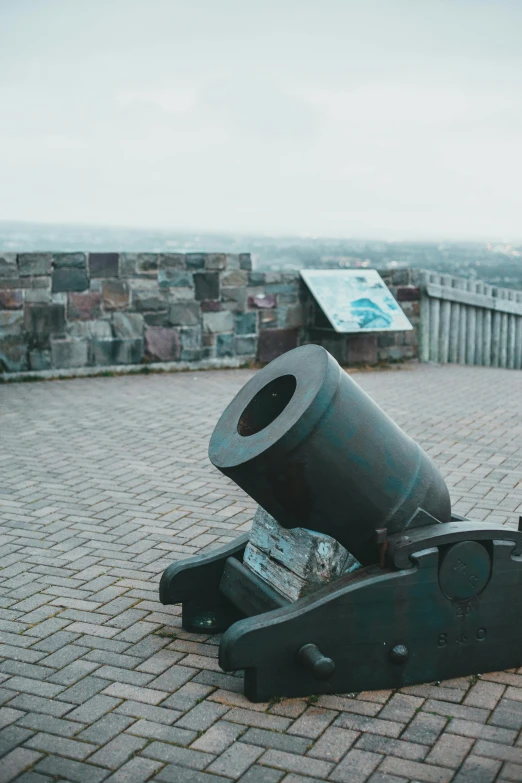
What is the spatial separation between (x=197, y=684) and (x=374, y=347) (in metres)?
9.07

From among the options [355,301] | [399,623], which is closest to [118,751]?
[399,623]

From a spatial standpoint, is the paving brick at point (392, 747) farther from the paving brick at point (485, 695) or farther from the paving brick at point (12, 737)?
the paving brick at point (12, 737)

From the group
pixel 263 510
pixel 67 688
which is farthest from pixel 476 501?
pixel 67 688

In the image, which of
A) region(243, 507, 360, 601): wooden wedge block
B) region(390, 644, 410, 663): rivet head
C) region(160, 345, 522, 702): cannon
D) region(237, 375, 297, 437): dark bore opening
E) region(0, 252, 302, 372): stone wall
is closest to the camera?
region(160, 345, 522, 702): cannon

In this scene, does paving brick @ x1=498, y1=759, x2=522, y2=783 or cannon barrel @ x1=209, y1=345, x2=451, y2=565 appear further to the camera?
cannon barrel @ x1=209, y1=345, x2=451, y2=565

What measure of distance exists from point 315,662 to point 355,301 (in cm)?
895

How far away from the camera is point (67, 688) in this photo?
3.25 metres

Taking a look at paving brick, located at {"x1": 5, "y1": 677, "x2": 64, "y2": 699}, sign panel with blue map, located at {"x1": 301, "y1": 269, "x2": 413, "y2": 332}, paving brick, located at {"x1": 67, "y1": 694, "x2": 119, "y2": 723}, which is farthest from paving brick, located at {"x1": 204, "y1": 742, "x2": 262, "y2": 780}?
sign panel with blue map, located at {"x1": 301, "y1": 269, "x2": 413, "y2": 332}

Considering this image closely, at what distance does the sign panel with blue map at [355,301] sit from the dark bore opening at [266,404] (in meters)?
7.73

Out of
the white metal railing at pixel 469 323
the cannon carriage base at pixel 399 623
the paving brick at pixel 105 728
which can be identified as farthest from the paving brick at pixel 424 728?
the white metal railing at pixel 469 323

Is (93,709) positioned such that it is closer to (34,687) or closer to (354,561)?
(34,687)

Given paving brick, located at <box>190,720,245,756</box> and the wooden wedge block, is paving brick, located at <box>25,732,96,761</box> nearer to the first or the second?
paving brick, located at <box>190,720,245,756</box>

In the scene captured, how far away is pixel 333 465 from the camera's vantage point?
10.3 ft

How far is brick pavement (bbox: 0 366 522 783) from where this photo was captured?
280 cm
